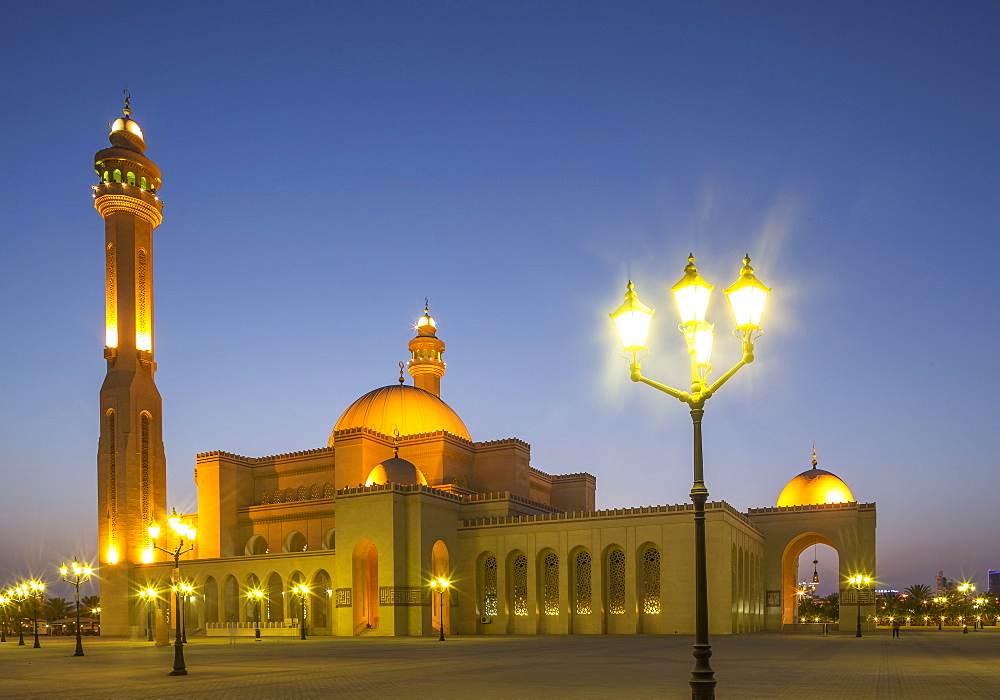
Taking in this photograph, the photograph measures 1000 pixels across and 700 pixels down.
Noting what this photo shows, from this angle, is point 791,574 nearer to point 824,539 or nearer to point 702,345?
point 824,539

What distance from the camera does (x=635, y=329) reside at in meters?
9.84

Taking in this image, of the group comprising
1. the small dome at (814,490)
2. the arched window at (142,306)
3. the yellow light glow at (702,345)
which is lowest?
the small dome at (814,490)

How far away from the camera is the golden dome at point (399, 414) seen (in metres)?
53.3

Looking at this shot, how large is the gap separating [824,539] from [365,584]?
88.7 feet

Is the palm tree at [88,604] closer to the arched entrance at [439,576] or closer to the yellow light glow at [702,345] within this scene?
the arched entrance at [439,576]

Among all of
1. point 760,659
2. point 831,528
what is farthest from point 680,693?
point 831,528

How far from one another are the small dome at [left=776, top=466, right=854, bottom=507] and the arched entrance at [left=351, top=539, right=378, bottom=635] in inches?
994

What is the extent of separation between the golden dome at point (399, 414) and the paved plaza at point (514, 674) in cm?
2744

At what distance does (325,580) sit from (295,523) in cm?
717

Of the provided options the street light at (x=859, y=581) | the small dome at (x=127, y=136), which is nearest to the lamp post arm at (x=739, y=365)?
the street light at (x=859, y=581)

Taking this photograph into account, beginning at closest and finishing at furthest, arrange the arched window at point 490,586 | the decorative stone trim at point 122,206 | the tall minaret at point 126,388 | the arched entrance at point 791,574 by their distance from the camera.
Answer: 1. the arched window at point 490,586
2. the tall minaret at point 126,388
3. the decorative stone trim at point 122,206
4. the arched entrance at point 791,574

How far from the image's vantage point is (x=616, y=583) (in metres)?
40.8

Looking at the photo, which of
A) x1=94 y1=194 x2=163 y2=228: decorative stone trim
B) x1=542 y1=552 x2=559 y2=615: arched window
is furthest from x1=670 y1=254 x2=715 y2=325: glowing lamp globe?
x1=94 y1=194 x2=163 y2=228: decorative stone trim

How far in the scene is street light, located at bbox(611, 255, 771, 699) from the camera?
9219 mm
